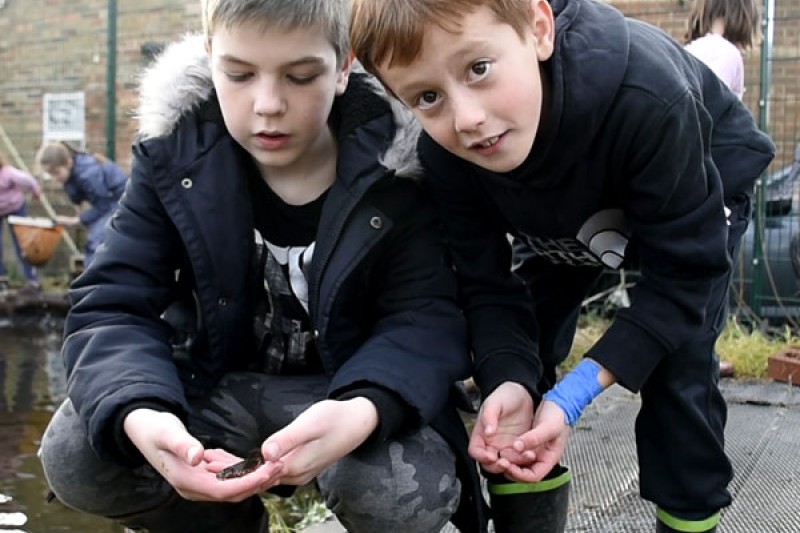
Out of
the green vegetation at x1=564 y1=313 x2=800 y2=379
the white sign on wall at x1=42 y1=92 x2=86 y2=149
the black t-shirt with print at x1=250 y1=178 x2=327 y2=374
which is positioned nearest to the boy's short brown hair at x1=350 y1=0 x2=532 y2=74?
the black t-shirt with print at x1=250 y1=178 x2=327 y2=374

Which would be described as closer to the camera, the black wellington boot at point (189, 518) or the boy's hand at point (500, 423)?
the boy's hand at point (500, 423)

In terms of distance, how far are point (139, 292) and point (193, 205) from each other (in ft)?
0.56

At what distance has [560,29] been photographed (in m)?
1.52

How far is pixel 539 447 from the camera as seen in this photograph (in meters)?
1.52

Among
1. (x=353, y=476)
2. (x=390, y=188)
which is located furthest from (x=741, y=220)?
(x=353, y=476)

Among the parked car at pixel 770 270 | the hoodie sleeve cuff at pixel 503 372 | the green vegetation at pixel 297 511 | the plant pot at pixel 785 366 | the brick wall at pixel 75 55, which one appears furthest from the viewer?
the brick wall at pixel 75 55

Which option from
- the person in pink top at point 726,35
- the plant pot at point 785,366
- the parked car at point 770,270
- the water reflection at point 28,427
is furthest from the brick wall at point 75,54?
the plant pot at point 785,366

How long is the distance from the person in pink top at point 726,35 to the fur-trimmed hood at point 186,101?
94.2 inches

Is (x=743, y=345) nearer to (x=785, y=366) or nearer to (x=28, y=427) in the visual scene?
(x=785, y=366)

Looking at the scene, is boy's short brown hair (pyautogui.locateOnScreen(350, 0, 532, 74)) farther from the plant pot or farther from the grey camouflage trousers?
the plant pot

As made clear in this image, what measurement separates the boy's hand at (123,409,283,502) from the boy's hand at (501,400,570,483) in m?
0.38

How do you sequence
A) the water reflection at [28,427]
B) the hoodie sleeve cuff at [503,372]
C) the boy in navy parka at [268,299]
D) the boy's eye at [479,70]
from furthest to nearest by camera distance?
the water reflection at [28,427]
the hoodie sleeve cuff at [503,372]
the boy in navy parka at [268,299]
the boy's eye at [479,70]

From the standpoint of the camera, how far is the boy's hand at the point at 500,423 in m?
1.52

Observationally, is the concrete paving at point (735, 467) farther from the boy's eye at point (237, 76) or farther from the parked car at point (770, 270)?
the parked car at point (770, 270)
